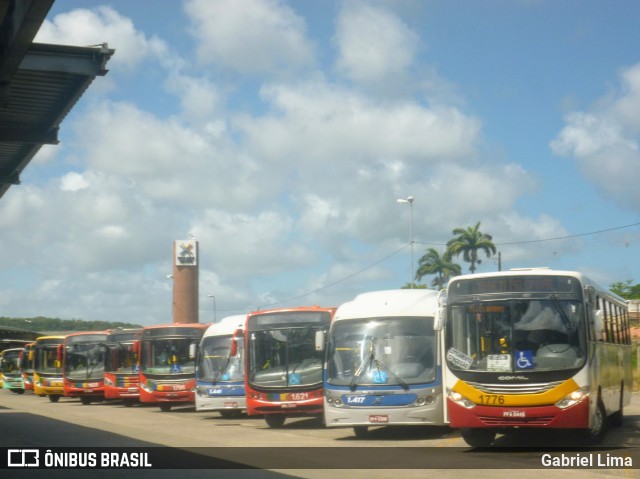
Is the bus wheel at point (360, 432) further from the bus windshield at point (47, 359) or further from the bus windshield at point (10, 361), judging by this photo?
the bus windshield at point (10, 361)

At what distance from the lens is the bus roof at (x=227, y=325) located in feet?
A: 94.1

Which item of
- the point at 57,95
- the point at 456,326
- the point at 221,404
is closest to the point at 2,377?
the point at 221,404

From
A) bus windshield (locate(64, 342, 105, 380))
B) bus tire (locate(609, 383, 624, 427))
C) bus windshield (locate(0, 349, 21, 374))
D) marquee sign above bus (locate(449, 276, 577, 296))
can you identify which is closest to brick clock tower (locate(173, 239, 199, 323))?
bus windshield (locate(0, 349, 21, 374))

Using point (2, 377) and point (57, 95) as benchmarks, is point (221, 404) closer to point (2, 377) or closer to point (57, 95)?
point (57, 95)

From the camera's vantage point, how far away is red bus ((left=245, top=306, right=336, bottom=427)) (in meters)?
22.9

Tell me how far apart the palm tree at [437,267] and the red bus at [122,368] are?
141 ft

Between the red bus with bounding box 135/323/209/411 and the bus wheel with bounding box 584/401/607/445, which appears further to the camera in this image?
the red bus with bounding box 135/323/209/411

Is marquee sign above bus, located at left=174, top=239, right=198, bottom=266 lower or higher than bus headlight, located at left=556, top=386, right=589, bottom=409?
higher

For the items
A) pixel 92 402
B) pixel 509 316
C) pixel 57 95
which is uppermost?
pixel 57 95

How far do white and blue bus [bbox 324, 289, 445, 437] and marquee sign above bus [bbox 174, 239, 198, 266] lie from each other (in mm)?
78228

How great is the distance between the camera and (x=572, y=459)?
1446cm

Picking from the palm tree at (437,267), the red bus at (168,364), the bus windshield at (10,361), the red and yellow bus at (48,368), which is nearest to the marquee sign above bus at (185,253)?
the palm tree at (437,267)

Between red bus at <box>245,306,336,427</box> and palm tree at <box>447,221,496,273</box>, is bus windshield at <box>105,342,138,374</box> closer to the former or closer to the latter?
red bus at <box>245,306,336,427</box>

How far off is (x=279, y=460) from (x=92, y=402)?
28351 mm
